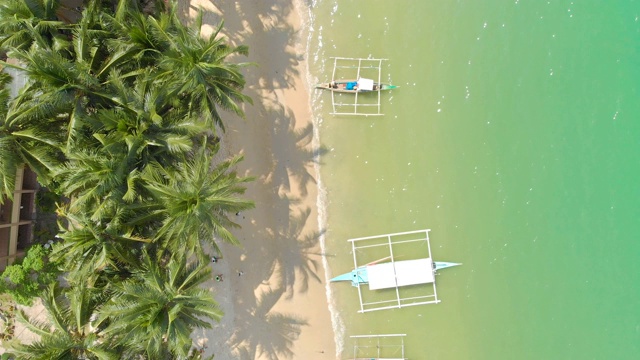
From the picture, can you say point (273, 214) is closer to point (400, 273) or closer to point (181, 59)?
point (400, 273)

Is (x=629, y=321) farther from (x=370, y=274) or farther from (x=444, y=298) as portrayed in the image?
(x=370, y=274)

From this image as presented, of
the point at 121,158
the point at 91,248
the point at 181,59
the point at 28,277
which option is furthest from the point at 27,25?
the point at 28,277

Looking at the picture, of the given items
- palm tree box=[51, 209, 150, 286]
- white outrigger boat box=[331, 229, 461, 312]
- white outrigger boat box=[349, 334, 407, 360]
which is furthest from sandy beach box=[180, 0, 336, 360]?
palm tree box=[51, 209, 150, 286]

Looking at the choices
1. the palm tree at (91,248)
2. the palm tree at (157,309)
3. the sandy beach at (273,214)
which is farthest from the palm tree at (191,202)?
the sandy beach at (273,214)

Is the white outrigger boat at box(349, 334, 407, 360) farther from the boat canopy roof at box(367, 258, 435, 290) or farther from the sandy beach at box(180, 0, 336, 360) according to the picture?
the boat canopy roof at box(367, 258, 435, 290)

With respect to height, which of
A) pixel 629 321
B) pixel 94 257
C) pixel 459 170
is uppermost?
pixel 459 170

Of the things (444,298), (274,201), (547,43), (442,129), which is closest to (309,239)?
(274,201)

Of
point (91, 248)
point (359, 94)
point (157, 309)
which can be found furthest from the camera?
point (359, 94)
